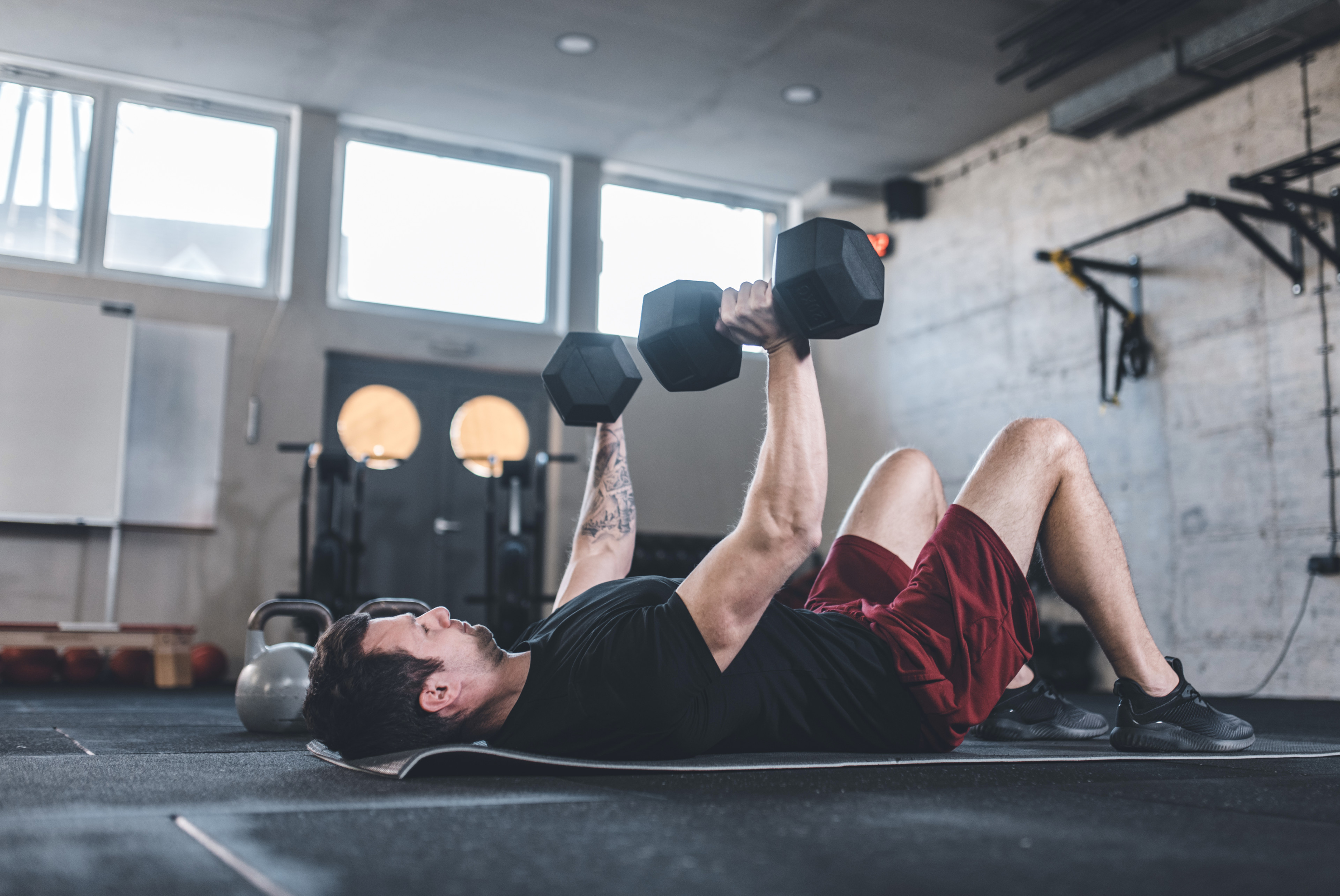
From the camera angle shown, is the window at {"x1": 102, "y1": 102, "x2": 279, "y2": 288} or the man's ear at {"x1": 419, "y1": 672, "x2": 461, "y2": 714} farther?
the window at {"x1": 102, "y1": 102, "x2": 279, "y2": 288}

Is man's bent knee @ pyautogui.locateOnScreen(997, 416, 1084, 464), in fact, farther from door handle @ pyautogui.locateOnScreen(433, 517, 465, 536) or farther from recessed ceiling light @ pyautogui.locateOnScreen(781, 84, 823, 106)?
door handle @ pyautogui.locateOnScreen(433, 517, 465, 536)

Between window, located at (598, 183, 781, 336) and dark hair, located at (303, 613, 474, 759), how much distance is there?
4903 mm

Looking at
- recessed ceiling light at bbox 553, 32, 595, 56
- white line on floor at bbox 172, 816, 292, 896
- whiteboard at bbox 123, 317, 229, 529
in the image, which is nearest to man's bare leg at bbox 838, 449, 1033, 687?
white line on floor at bbox 172, 816, 292, 896

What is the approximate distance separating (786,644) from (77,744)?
142cm

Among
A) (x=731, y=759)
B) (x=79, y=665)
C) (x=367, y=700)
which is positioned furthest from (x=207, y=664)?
(x=731, y=759)

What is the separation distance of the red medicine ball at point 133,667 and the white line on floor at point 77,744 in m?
2.79

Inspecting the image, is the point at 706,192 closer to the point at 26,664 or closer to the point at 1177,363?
the point at 1177,363

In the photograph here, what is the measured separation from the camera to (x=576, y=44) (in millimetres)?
4992

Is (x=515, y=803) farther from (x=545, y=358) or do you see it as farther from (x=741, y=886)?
(x=545, y=358)

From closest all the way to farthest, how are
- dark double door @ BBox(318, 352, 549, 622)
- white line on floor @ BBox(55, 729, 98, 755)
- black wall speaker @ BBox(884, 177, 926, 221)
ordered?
1. white line on floor @ BBox(55, 729, 98, 755)
2. dark double door @ BBox(318, 352, 549, 622)
3. black wall speaker @ BBox(884, 177, 926, 221)

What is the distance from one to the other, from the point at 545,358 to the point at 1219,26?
3.66 m

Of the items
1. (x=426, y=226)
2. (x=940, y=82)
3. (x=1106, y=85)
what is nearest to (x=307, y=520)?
(x=426, y=226)

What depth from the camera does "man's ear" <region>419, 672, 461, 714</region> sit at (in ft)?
4.77

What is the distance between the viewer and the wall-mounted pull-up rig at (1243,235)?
155 inches
